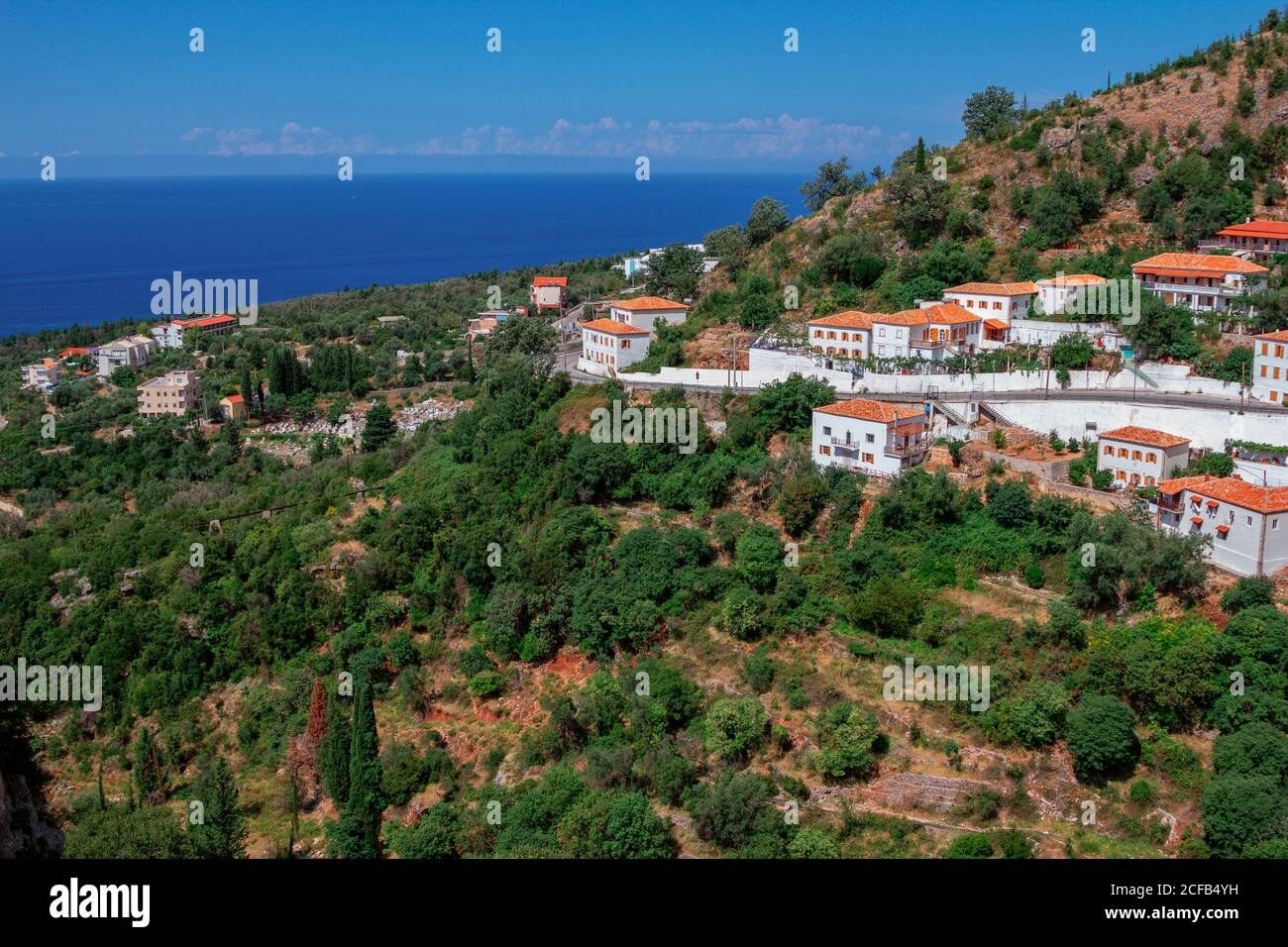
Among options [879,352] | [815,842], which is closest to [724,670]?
[815,842]

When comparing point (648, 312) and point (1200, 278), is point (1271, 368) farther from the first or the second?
point (648, 312)

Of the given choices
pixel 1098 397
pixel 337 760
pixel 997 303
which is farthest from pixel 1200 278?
pixel 337 760

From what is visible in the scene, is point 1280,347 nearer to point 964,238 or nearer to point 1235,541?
point 1235,541

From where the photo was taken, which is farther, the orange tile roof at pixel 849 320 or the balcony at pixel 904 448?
the orange tile roof at pixel 849 320

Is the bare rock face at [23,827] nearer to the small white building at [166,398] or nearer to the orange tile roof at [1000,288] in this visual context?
the orange tile roof at [1000,288]

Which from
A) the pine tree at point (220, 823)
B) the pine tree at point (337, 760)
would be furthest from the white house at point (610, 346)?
the pine tree at point (220, 823)

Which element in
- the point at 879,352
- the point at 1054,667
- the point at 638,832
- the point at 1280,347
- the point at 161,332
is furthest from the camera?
the point at 161,332

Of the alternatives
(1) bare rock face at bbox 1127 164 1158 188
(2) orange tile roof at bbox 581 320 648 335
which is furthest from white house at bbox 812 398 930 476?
(1) bare rock face at bbox 1127 164 1158 188

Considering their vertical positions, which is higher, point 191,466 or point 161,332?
point 161,332
